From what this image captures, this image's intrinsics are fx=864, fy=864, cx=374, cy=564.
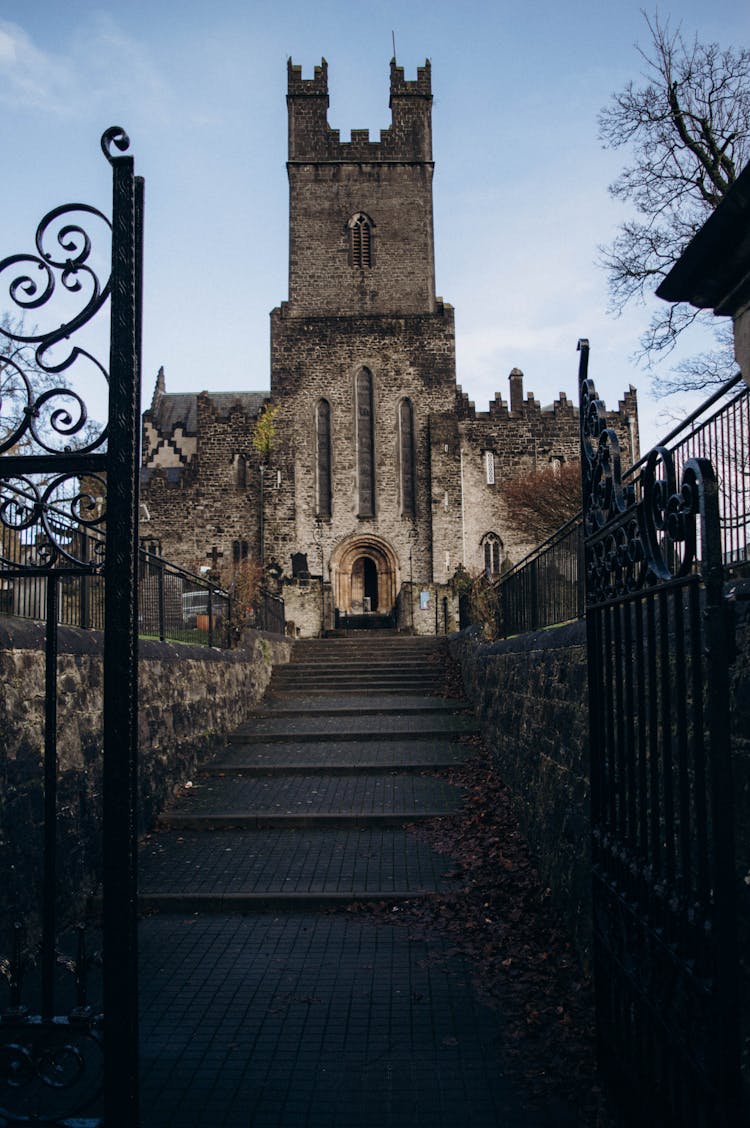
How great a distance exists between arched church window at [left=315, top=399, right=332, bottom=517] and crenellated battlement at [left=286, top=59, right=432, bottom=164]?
10.5 meters

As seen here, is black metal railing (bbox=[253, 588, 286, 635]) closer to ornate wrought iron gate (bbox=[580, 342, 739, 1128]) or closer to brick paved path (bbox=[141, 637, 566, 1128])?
brick paved path (bbox=[141, 637, 566, 1128])

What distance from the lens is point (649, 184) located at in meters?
16.9

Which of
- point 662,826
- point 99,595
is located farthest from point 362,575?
point 662,826

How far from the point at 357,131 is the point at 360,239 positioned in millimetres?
4693

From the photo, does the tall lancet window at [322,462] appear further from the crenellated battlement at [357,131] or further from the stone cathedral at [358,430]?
the crenellated battlement at [357,131]

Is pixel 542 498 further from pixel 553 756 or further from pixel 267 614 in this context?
pixel 553 756

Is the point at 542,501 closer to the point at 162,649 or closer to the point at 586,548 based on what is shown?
the point at 162,649

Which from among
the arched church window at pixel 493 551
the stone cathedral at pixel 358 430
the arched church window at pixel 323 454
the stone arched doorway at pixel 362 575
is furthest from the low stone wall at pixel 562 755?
the arched church window at pixel 493 551

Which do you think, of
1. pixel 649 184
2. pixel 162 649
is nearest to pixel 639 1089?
pixel 162 649

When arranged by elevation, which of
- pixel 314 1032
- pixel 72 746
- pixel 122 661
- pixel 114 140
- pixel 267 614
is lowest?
pixel 314 1032

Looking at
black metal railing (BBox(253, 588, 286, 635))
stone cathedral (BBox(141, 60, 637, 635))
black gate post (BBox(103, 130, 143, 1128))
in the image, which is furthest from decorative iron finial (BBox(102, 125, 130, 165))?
stone cathedral (BBox(141, 60, 637, 635))

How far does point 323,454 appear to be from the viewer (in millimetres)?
33875

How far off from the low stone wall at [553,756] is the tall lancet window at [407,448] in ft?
80.6

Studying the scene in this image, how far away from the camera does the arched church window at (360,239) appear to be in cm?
3478
